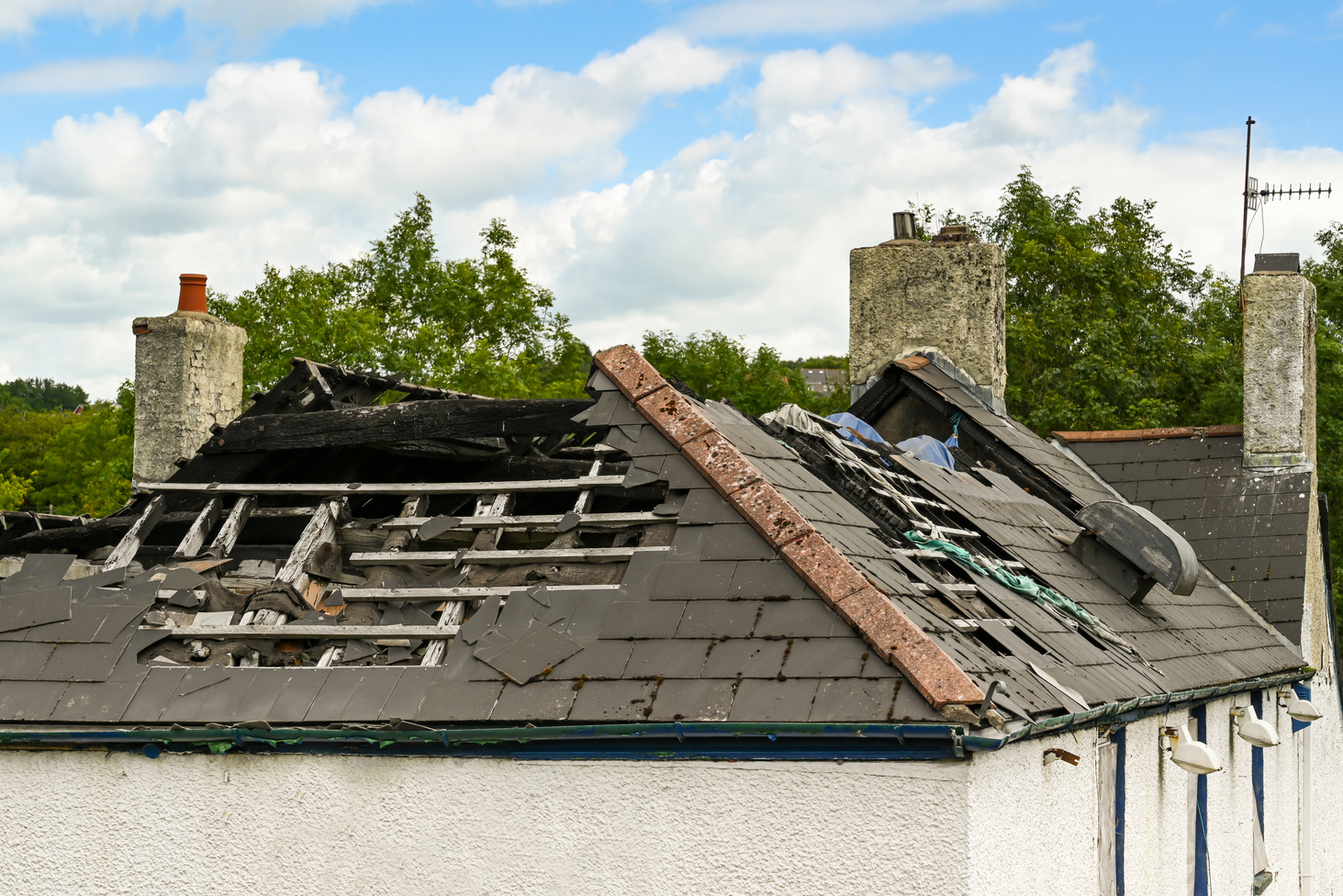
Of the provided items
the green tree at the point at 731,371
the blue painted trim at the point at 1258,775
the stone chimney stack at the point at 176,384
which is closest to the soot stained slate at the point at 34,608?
the stone chimney stack at the point at 176,384

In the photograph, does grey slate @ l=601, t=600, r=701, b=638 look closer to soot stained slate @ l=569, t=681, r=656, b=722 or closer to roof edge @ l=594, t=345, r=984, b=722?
soot stained slate @ l=569, t=681, r=656, b=722

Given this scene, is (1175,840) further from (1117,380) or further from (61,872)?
(1117,380)

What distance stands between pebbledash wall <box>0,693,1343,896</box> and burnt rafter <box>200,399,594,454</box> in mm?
2652

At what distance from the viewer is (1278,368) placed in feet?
44.5

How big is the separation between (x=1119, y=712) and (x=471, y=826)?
335 centimetres

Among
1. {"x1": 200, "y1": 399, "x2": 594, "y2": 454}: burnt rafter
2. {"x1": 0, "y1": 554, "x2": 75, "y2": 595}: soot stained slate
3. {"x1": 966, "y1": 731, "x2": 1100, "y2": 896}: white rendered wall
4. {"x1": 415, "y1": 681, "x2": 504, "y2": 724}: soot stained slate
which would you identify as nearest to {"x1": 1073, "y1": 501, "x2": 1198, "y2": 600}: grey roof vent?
{"x1": 966, "y1": 731, "x2": 1100, "y2": 896}: white rendered wall

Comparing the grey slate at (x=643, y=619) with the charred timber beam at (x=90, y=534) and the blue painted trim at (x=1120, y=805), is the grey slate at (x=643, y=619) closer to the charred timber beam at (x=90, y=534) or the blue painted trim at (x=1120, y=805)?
the blue painted trim at (x=1120, y=805)

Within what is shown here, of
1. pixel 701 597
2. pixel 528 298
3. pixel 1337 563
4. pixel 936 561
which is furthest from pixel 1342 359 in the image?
pixel 701 597

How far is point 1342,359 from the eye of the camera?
2944 cm

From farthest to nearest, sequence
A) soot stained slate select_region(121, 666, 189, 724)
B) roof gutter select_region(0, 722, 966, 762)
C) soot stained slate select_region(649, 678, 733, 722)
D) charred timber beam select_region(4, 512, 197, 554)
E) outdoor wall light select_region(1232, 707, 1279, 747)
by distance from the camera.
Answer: outdoor wall light select_region(1232, 707, 1279, 747)
charred timber beam select_region(4, 512, 197, 554)
soot stained slate select_region(121, 666, 189, 724)
soot stained slate select_region(649, 678, 733, 722)
roof gutter select_region(0, 722, 966, 762)

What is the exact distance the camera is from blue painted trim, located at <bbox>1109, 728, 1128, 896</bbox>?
24.5 ft

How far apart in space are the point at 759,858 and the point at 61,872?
3.51m

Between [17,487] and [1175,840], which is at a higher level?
[17,487]

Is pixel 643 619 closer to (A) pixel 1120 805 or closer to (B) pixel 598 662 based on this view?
(B) pixel 598 662
